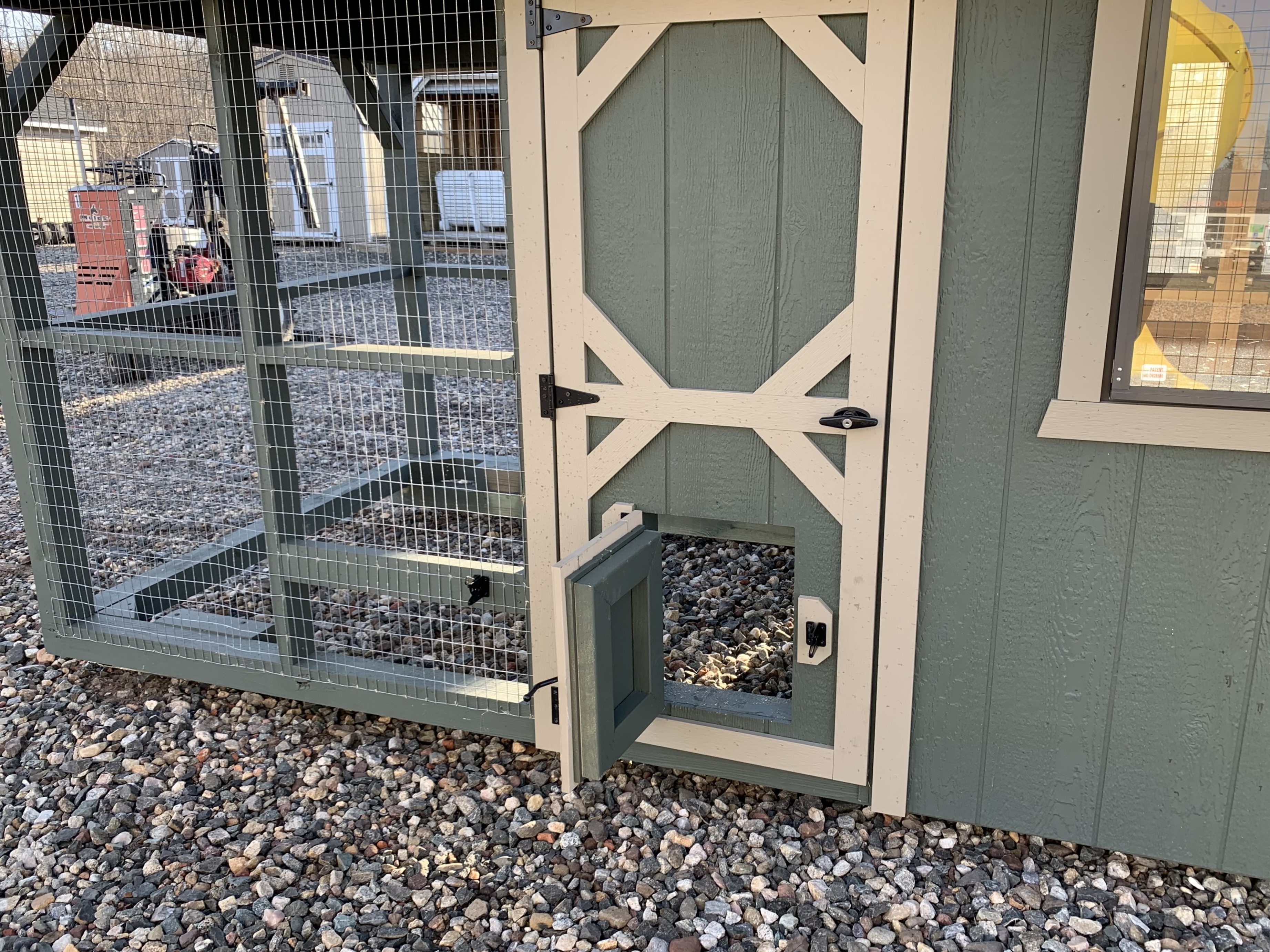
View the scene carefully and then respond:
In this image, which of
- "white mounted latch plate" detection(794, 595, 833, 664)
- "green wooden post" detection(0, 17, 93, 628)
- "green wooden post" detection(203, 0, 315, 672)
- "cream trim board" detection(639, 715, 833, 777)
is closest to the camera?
"white mounted latch plate" detection(794, 595, 833, 664)

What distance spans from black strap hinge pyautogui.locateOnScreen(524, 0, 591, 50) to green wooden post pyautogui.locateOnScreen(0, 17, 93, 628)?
178cm

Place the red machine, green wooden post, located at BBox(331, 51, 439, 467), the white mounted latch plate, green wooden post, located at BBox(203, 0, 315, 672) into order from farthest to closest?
the red machine → green wooden post, located at BBox(331, 51, 439, 467) → green wooden post, located at BBox(203, 0, 315, 672) → the white mounted latch plate

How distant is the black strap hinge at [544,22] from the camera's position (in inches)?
100

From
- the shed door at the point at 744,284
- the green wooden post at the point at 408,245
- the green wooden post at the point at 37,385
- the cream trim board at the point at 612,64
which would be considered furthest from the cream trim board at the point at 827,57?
the green wooden post at the point at 37,385

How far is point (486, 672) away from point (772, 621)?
1376mm

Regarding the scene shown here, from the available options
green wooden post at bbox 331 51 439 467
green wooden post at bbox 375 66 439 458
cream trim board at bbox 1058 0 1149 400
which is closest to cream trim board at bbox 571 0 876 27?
cream trim board at bbox 1058 0 1149 400

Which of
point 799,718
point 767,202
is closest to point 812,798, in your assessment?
point 799,718

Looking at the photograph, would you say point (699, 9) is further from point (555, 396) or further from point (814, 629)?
point (814, 629)

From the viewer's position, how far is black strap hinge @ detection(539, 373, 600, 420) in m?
2.79

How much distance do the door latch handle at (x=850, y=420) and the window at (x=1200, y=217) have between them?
573 millimetres

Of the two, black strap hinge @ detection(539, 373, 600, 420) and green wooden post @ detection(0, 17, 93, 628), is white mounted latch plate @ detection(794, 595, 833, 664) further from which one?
green wooden post @ detection(0, 17, 93, 628)

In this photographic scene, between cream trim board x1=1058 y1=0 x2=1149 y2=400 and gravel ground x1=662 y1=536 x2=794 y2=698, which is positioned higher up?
cream trim board x1=1058 y1=0 x2=1149 y2=400

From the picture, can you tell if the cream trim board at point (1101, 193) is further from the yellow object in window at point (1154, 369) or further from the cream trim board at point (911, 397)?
the cream trim board at point (911, 397)

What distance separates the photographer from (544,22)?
2.56 meters
